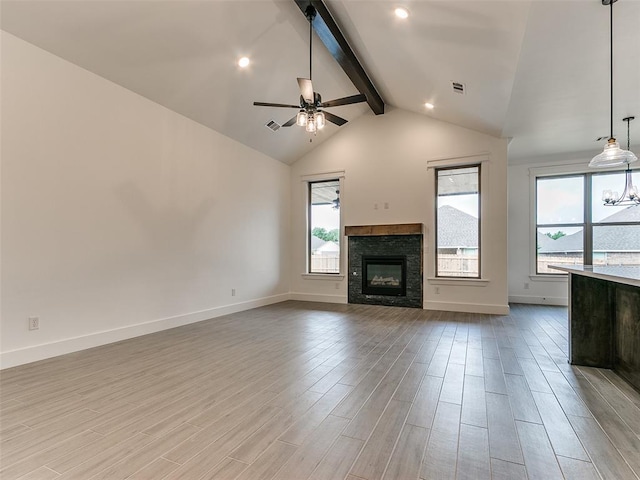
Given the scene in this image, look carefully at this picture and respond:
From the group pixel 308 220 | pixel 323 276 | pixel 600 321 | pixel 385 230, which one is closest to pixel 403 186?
pixel 385 230

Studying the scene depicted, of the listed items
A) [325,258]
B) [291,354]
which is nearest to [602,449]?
[291,354]

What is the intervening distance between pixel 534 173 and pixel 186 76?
6620 mm

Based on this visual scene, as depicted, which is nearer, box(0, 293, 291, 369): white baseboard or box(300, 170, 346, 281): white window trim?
box(0, 293, 291, 369): white baseboard

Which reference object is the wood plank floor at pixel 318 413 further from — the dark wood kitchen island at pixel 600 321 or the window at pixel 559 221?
the window at pixel 559 221

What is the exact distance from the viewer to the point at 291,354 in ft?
11.2

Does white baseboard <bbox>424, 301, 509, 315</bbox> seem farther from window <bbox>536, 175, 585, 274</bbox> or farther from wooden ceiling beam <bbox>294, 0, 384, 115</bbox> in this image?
wooden ceiling beam <bbox>294, 0, 384, 115</bbox>

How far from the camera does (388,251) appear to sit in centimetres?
649

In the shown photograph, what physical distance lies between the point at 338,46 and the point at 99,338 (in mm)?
4602

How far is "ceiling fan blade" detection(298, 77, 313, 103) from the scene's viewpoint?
3309 mm

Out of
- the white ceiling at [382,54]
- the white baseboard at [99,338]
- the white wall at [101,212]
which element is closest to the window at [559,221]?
the white ceiling at [382,54]

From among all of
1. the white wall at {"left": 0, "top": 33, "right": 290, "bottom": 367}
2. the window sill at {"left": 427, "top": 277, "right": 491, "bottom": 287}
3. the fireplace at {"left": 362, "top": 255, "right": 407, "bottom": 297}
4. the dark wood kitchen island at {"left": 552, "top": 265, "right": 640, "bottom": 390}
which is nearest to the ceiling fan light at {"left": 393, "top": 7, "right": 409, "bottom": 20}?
the dark wood kitchen island at {"left": 552, "top": 265, "right": 640, "bottom": 390}

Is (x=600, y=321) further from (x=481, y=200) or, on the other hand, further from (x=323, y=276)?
(x=323, y=276)

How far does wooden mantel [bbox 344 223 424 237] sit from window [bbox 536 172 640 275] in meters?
2.73

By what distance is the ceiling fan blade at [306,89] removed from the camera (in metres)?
3.31
